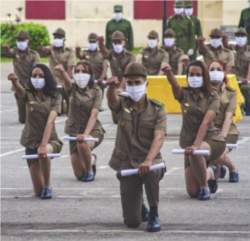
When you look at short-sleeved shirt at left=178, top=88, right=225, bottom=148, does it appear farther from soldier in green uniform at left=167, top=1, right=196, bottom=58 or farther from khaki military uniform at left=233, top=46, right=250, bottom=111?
soldier in green uniform at left=167, top=1, right=196, bottom=58

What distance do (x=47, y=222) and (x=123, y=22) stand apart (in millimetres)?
19221

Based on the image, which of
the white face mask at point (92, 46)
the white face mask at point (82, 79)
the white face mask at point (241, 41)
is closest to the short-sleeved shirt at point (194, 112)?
the white face mask at point (82, 79)

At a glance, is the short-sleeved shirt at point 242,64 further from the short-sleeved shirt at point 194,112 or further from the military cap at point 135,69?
the military cap at point 135,69

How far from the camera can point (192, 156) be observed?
45.0 feet

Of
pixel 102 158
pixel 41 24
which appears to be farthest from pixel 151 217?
pixel 41 24

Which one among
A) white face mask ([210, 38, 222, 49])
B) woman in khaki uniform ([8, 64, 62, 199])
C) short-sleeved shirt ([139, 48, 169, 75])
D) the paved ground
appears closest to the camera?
the paved ground

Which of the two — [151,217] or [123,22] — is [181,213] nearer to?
[151,217]

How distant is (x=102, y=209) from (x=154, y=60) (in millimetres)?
12269

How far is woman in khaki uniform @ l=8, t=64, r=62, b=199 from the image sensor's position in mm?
14352

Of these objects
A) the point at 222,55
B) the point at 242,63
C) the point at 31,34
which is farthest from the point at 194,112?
the point at 31,34

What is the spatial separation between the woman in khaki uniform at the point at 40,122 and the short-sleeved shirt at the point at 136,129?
1.97m

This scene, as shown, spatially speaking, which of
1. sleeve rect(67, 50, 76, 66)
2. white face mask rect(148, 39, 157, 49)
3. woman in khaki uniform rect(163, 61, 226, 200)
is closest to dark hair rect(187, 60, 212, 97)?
woman in khaki uniform rect(163, 61, 226, 200)

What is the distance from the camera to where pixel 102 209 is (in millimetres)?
13500

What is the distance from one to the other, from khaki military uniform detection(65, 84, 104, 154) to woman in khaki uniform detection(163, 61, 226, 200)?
2.18 meters
